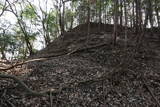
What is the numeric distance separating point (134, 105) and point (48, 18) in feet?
62.2

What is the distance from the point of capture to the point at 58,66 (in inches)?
397

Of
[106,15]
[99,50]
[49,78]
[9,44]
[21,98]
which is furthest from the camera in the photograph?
[106,15]

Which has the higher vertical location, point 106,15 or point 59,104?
point 106,15

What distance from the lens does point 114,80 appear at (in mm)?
8906

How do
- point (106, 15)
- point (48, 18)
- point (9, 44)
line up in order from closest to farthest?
point (9, 44), point (48, 18), point (106, 15)

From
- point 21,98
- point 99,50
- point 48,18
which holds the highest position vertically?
point 48,18

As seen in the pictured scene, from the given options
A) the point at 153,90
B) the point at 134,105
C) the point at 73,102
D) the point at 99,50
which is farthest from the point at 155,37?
the point at 73,102

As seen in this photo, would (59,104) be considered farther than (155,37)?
No

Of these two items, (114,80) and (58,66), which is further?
(58,66)

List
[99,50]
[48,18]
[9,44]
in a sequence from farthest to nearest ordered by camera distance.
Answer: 1. [48,18]
2. [9,44]
3. [99,50]

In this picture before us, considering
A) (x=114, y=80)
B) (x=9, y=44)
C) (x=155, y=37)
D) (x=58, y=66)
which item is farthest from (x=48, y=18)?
(x=114, y=80)

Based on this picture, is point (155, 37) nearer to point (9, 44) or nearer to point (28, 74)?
point (28, 74)

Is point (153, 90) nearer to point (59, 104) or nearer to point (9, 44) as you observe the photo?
point (59, 104)

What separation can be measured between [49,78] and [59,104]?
169cm
